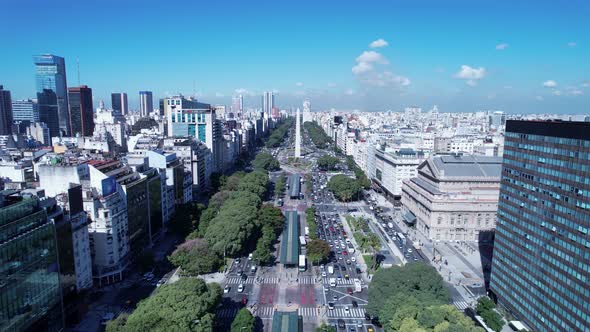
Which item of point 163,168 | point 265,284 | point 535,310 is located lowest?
point 265,284

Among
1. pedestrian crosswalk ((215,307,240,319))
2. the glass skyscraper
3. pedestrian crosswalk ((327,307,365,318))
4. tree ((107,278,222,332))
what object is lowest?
pedestrian crosswalk ((327,307,365,318))

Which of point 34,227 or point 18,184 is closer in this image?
point 34,227

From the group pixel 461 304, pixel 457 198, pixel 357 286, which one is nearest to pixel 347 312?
pixel 357 286

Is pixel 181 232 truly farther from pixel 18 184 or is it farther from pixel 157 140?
pixel 157 140

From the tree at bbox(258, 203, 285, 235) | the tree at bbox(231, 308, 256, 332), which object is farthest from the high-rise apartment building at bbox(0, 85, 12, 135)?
the tree at bbox(231, 308, 256, 332)

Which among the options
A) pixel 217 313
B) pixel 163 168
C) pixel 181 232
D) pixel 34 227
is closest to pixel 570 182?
pixel 217 313

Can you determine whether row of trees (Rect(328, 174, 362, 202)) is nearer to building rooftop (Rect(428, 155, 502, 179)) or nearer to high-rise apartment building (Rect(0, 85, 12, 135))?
building rooftop (Rect(428, 155, 502, 179))

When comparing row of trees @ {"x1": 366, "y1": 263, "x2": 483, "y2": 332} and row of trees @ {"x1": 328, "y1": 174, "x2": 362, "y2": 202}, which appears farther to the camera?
row of trees @ {"x1": 328, "y1": 174, "x2": 362, "y2": 202}

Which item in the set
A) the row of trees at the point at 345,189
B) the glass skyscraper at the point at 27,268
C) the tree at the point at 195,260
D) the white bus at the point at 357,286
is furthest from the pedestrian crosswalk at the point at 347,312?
the row of trees at the point at 345,189
